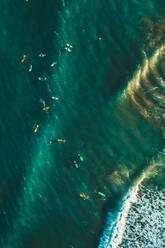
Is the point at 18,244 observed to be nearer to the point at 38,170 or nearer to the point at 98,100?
the point at 38,170

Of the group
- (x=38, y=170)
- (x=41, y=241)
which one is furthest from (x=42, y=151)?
(x=41, y=241)

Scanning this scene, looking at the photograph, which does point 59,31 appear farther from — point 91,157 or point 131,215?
point 131,215

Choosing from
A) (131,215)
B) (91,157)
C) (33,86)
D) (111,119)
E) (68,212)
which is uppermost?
(33,86)

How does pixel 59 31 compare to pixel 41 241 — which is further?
pixel 41 241

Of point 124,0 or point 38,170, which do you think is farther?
point 38,170

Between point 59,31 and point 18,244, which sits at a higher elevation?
point 59,31

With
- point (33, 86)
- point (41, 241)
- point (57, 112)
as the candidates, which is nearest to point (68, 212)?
point (41, 241)
